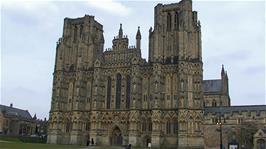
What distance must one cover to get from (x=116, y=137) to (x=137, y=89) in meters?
11.8

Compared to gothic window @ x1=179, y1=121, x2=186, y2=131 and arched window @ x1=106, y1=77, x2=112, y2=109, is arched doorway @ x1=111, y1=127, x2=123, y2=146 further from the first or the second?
gothic window @ x1=179, y1=121, x2=186, y2=131

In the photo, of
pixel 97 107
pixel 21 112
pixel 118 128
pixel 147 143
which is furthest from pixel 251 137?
pixel 21 112

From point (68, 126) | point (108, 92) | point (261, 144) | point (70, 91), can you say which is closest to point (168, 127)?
point (108, 92)

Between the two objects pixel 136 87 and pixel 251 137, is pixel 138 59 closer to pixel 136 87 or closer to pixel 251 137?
pixel 136 87

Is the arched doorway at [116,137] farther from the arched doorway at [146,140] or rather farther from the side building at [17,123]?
the side building at [17,123]

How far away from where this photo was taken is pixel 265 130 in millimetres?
81938

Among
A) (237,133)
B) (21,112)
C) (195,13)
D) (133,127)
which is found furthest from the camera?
(21,112)

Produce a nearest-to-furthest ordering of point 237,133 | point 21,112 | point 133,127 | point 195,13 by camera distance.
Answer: point 133,127 < point 195,13 < point 237,133 < point 21,112

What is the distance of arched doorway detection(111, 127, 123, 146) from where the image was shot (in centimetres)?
7762

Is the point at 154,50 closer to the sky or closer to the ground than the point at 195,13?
closer to the ground

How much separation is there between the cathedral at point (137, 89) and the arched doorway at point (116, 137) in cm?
22

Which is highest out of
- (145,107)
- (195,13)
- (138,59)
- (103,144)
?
(195,13)

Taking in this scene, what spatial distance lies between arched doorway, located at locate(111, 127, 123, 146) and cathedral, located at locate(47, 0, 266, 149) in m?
0.22

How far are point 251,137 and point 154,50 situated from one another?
99.6ft
